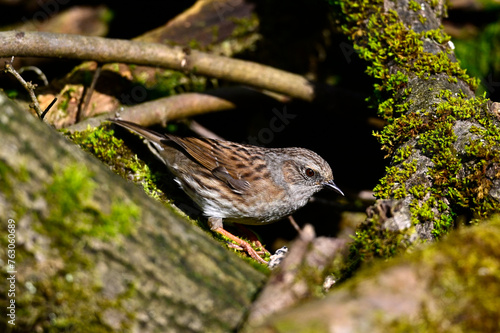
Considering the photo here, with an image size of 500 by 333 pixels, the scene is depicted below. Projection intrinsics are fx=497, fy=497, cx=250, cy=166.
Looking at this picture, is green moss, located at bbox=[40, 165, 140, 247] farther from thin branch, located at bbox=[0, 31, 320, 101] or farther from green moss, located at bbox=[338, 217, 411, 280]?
thin branch, located at bbox=[0, 31, 320, 101]

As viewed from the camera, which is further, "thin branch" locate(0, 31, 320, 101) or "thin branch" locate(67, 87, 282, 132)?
"thin branch" locate(67, 87, 282, 132)

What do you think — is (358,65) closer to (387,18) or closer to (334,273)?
(387,18)

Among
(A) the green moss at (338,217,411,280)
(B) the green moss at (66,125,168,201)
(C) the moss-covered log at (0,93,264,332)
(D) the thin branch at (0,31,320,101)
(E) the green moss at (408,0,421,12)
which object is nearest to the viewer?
(C) the moss-covered log at (0,93,264,332)

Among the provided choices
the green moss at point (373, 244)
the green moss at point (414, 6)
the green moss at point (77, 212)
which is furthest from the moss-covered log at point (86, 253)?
the green moss at point (414, 6)

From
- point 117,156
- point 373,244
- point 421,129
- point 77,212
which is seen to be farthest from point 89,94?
point 373,244

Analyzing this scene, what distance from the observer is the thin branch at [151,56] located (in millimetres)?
5680

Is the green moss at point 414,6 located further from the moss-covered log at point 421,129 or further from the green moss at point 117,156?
the green moss at point 117,156

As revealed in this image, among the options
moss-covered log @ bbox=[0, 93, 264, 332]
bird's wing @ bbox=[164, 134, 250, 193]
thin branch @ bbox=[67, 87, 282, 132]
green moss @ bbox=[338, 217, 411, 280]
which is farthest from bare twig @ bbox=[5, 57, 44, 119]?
green moss @ bbox=[338, 217, 411, 280]

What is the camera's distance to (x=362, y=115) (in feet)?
24.7

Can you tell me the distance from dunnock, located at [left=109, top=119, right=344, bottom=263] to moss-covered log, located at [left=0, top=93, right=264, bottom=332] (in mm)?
2745

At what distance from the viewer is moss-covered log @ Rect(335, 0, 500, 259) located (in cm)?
396

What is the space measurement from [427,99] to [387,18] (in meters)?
1.26

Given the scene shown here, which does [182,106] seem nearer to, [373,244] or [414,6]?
[414,6]

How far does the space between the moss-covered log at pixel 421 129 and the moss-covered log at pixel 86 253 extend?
4.15 feet
